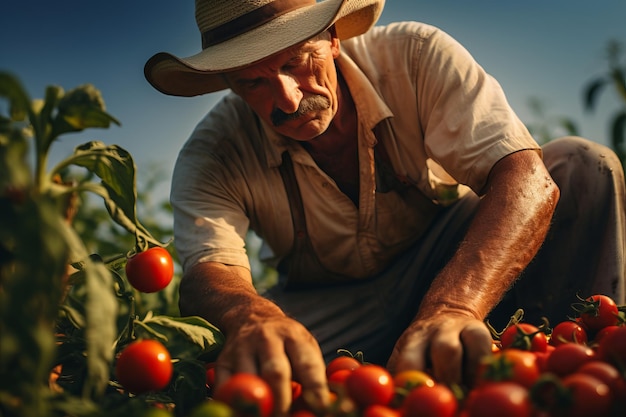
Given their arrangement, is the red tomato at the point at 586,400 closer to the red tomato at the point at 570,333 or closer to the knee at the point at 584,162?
the red tomato at the point at 570,333

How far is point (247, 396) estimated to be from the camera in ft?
3.88

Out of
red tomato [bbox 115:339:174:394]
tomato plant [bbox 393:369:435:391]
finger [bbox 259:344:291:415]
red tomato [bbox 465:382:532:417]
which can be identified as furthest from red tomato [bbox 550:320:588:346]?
red tomato [bbox 115:339:174:394]

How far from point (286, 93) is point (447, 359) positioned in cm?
120

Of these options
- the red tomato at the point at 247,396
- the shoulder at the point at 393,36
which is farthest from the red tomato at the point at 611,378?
the shoulder at the point at 393,36

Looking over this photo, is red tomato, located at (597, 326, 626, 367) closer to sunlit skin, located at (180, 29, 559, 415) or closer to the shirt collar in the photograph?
sunlit skin, located at (180, 29, 559, 415)

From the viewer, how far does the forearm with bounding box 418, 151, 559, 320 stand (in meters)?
1.85

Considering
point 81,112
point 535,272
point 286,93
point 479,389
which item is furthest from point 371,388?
point 535,272

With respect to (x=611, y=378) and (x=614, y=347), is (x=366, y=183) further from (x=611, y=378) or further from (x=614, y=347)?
(x=611, y=378)

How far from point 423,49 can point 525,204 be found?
0.78 metres

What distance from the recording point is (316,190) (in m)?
2.74

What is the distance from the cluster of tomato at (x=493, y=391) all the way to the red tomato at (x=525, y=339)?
9 centimetres

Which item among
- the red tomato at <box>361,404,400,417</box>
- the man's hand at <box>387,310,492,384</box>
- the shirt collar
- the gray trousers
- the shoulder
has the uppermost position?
the shoulder

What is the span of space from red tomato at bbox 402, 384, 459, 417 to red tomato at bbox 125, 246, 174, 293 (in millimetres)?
726

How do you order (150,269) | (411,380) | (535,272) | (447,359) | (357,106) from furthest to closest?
(535,272)
(357,106)
(150,269)
(447,359)
(411,380)
